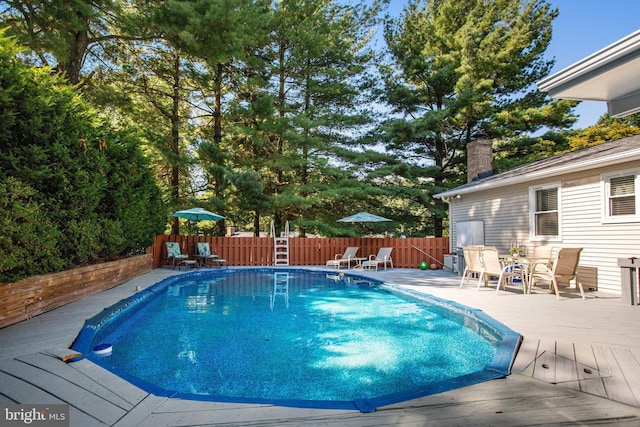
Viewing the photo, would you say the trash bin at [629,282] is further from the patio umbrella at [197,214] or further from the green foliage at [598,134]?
the green foliage at [598,134]

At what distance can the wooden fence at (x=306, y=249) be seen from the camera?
13.0 metres

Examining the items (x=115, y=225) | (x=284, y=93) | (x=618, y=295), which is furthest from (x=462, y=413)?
(x=284, y=93)

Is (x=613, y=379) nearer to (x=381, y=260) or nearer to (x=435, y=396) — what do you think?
(x=435, y=396)

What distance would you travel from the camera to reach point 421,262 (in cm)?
1288

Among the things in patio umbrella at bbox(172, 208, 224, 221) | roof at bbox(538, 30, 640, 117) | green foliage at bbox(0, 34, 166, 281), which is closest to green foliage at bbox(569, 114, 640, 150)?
roof at bbox(538, 30, 640, 117)

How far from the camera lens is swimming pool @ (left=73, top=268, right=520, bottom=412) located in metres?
3.13

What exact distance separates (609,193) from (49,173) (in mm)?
9830

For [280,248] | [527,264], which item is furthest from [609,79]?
[280,248]

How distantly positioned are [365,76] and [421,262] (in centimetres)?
1057

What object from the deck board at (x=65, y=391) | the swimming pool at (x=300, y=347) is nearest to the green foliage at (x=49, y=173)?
the swimming pool at (x=300, y=347)

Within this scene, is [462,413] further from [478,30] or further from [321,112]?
[478,30]

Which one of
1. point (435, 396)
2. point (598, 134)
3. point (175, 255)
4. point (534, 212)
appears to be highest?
point (598, 134)

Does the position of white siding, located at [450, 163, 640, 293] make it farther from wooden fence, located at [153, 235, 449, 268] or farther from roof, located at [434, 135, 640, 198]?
wooden fence, located at [153, 235, 449, 268]

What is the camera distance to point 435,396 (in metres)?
2.49
